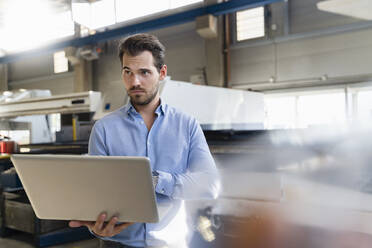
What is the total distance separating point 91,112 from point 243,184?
6.68 feet

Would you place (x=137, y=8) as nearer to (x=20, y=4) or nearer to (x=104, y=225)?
(x=20, y=4)

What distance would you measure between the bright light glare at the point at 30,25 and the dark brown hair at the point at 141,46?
160 inches

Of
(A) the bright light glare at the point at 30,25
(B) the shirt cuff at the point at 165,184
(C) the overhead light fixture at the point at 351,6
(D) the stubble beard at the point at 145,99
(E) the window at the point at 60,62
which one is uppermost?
(A) the bright light glare at the point at 30,25

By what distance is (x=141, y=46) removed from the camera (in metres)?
0.83

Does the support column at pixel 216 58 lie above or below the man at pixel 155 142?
above

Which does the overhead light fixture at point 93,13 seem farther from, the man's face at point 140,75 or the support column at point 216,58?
the man's face at point 140,75

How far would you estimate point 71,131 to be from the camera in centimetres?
311

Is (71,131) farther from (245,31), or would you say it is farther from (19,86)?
(19,86)

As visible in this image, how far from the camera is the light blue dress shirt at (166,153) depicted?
2.69 feet

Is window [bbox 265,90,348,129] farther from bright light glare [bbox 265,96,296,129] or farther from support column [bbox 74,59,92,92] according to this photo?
support column [bbox 74,59,92,92]

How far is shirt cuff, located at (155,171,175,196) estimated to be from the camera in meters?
0.76

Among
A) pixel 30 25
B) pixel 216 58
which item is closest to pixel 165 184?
pixel 216 58

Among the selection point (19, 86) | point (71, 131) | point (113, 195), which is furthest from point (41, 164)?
point (19, 86)

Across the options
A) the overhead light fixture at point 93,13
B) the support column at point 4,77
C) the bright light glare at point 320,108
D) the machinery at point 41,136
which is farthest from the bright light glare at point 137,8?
the support column at point 4,77
